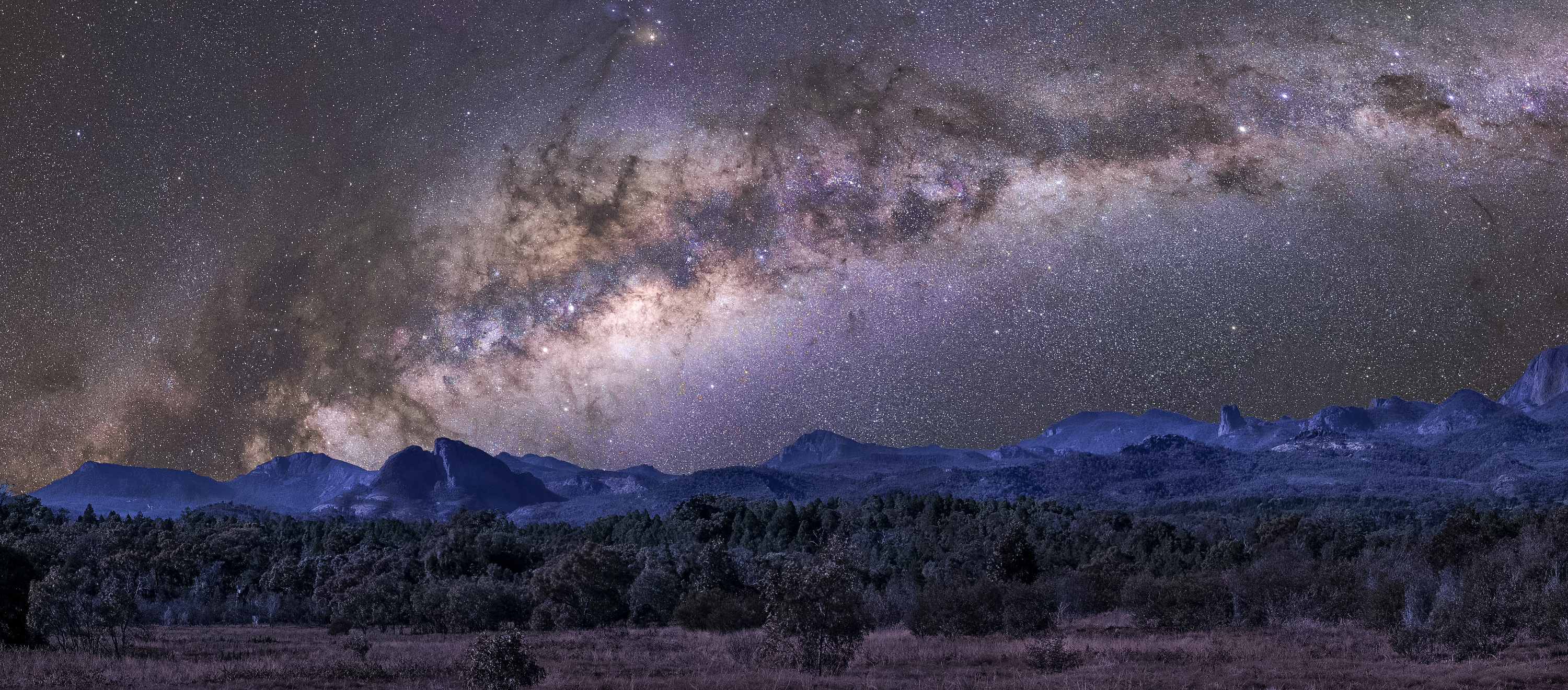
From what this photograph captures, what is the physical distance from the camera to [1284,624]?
6381cm

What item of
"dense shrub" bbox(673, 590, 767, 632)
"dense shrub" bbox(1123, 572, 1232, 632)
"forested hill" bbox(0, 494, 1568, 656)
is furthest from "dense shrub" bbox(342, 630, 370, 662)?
"dense shrub" bbox(1123, 572, 1232, 632)

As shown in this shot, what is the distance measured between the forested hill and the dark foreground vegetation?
278 millimetres

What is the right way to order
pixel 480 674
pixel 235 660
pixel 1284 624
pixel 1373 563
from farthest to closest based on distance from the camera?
pixel 1373 563
pixel 1284 624
pixel 235 660
pixel 480 674

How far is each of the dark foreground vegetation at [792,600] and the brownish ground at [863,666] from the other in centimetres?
29

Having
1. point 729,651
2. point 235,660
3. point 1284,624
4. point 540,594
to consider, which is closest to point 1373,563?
point 1284,624

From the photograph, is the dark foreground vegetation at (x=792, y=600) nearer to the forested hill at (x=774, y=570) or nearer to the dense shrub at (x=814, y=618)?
the dense shrub at (x=814, y=618)

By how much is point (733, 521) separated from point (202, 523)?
70.6 m

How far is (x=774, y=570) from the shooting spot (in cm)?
4347

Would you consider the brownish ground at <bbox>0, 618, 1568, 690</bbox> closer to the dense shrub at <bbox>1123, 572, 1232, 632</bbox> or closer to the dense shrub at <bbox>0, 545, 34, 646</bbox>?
the dense shrub at <bbox>0, 545, 34, 646</bbox>

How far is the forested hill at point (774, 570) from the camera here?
5612 centimetres

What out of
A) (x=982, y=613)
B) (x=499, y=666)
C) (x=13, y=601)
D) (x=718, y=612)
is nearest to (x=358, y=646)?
(x=13, y=601)

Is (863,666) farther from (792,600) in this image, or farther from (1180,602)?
(1180,602)

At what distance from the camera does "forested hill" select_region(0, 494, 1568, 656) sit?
56.1 m

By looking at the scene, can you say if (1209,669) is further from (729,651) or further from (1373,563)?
(1373,563)
